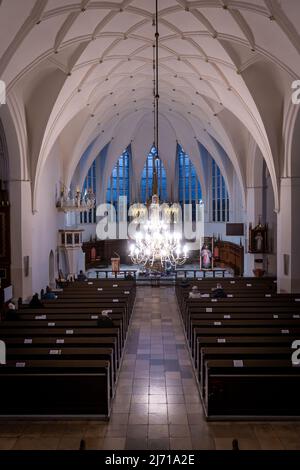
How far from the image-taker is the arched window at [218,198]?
3409 cm

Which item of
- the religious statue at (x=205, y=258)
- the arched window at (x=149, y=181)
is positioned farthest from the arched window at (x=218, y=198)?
the arched window at (x=149, y=181)

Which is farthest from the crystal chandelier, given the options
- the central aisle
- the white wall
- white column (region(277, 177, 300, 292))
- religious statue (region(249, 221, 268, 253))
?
religious statue (region(249, 221, 268, 253))

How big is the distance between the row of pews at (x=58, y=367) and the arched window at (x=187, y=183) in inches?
1041

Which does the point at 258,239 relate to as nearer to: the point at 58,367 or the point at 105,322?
the point at 105,322

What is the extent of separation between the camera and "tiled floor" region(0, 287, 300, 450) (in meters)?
7.22

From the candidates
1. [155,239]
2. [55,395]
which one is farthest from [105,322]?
[55,395]

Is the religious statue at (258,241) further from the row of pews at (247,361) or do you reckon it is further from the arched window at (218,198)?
the row of pews at (247,361)

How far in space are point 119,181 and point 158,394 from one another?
29603 mm

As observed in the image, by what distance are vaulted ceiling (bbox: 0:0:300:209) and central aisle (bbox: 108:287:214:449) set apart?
8886 millimetres

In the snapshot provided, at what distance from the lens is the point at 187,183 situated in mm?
37969

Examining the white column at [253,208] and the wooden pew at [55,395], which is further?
the white column at [253,208]

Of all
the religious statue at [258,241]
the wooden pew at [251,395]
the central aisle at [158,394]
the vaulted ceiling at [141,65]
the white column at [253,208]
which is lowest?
the central aisle at [158,394]

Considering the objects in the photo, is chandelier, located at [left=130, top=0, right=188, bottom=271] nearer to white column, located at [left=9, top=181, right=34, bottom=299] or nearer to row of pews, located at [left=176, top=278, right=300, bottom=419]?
row of pews, located at [left=176, top=278, right=300, bottom=419]
